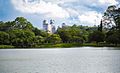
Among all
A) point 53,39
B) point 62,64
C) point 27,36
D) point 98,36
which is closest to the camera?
point 62,64

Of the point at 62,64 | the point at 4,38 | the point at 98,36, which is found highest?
the point at 98,36

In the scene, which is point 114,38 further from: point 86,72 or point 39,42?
point 86,72

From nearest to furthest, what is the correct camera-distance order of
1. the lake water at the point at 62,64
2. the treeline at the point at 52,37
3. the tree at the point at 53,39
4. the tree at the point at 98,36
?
the lake water at the point at 62,64
the treeline at the point at 52,37
the tree at the point at 98,36
the tree at the point at 53,39

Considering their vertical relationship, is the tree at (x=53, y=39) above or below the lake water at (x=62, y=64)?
above

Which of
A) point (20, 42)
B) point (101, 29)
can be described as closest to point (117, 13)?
point (101, 29)

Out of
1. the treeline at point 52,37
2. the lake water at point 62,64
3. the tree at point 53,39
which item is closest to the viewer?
the lake water at point 62,64

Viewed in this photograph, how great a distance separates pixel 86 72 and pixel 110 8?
10023cm

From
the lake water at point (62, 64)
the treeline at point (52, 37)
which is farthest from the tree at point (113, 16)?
the lake water at point (62, 64)

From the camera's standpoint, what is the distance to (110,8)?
128 meters

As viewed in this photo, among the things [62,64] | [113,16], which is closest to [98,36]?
[113,16]

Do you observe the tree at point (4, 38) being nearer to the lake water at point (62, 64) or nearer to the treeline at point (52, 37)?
the treeline at point (52, 37)

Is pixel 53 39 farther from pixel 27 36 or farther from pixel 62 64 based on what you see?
pixel 62 64

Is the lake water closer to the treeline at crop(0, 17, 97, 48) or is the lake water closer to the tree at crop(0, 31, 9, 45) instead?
the treeline at crop(0, 17, 97, 48)

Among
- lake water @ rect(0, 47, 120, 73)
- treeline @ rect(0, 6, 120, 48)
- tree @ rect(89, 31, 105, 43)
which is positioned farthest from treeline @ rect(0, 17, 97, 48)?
lake water @ rect(0, 47, 120, 73)
